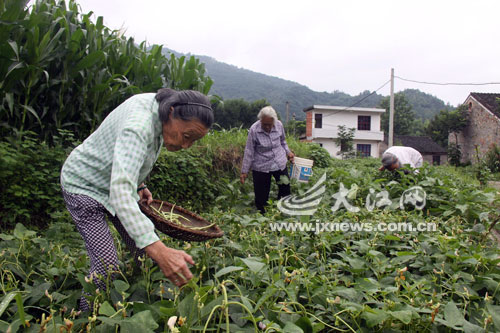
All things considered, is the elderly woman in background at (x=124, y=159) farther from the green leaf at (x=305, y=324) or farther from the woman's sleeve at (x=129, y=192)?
the green leaf at (x=305, y=324)

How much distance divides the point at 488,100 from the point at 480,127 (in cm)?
188

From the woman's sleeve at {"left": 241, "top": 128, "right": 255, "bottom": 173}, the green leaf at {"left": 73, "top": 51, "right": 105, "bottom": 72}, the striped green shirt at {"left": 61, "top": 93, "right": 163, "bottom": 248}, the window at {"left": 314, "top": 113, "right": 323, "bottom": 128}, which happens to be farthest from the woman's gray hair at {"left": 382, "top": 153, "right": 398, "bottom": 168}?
the window at {"left": 314, "top": 113, "right": 323, "bottom": 128}

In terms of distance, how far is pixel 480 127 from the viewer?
25047 mm

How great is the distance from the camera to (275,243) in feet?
8.68

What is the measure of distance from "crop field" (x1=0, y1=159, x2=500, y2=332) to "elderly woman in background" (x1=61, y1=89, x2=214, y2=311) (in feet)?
0.55

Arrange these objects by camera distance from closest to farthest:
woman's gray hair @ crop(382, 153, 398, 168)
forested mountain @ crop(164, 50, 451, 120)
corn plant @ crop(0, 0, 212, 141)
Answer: corn plant @ crop(0, 0, 212, 141) < woman's gray hair @ crop(382, 153, 398, 168) < forested mountain @ crop(164, 50, 451, 120)

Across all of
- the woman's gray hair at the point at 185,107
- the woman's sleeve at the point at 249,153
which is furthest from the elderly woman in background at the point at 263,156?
the woman's gray hair at the point at 185,107

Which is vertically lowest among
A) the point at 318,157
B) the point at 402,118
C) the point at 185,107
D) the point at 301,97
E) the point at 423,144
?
the point at 318,157

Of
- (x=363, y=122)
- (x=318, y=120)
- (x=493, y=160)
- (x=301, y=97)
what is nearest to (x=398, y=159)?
(x=493, y=160)

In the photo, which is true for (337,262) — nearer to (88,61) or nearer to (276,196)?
(276,196)

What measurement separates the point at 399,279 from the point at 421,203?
272 centimetres

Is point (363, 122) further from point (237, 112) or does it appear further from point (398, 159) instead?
point (398, 159)

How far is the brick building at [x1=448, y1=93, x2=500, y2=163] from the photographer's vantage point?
22781 mm

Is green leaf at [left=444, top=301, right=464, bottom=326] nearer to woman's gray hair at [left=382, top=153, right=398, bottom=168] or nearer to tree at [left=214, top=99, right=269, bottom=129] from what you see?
woman's gray hair at [left=382, top=153, right=398, bottom=168]
